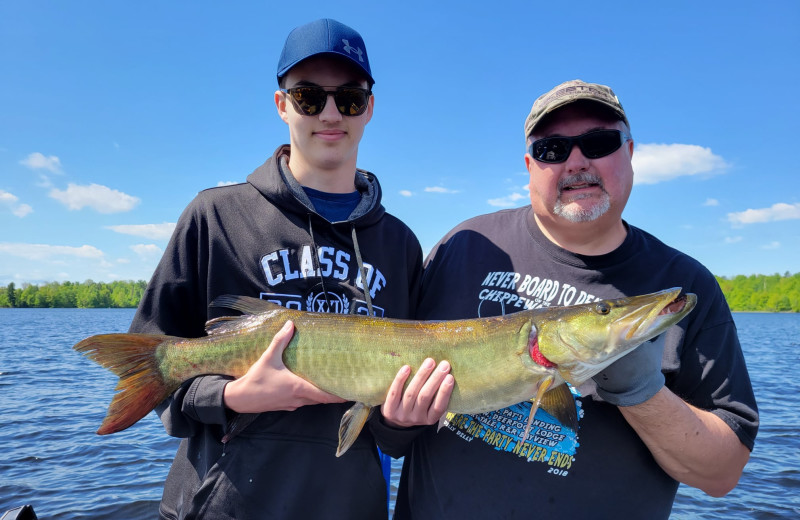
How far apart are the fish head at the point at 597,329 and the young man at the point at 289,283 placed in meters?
0.91

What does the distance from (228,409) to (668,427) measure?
2.23 meters

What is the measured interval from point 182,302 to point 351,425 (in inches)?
44.5

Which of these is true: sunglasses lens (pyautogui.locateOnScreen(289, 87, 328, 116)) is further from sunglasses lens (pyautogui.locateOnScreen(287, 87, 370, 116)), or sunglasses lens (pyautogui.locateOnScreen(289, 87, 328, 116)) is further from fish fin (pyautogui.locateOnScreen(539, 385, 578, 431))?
fish fin (pyautogui.locateOnScreen(539, 385, 578, 431))

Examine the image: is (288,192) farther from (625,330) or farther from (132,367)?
(625,330)

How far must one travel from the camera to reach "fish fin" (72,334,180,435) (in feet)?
8.41

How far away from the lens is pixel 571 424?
258cm

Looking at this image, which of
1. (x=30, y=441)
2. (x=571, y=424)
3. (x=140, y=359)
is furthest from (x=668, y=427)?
(x=30, y=441)

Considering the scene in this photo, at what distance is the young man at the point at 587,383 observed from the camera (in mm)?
2670

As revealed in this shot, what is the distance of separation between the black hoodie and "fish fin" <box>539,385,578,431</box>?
0.98m

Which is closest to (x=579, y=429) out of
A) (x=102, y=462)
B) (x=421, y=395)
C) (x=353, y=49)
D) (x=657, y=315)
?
(x=657, y=315)

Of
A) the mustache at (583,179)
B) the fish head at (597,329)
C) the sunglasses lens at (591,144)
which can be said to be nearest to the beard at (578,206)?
the mustache at (583,179)

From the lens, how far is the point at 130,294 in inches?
4323

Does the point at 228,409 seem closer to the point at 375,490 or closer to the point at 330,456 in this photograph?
the point at 330,456

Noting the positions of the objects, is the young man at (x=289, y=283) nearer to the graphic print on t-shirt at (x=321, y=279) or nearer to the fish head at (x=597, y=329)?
the graphic print on t-shirt at (x=321, y=279)
